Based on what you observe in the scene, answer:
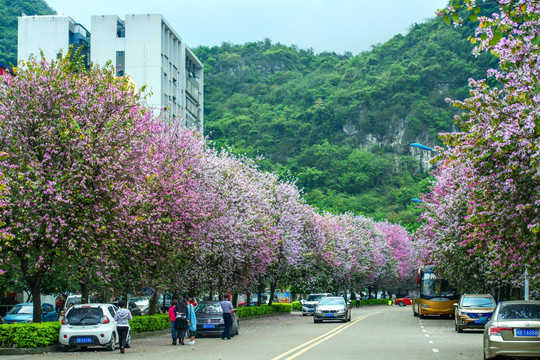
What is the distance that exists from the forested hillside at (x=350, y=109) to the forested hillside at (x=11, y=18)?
105ft

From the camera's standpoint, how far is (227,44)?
163 m

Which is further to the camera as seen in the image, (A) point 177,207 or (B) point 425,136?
(B) point 425,136

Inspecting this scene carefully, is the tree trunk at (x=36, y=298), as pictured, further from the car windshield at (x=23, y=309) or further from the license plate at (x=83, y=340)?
the car windshield at (x=23, y=309)

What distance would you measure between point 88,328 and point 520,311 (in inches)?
489

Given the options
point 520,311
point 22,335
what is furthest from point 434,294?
point 520,311

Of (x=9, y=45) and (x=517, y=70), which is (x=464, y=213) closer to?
(x=517, y=70)

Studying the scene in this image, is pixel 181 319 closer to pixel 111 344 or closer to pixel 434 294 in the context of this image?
pixel 111 344

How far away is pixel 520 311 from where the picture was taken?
1659cm

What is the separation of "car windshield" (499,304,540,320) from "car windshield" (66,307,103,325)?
11.9 metres

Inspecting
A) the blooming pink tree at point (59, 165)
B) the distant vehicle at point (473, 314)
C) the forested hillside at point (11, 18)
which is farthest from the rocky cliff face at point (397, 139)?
the blooming pink tree at point (59, 165)

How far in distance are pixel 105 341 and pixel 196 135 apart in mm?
14502

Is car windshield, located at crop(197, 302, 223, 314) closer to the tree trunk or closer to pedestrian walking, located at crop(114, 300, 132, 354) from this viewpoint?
the tree trunk

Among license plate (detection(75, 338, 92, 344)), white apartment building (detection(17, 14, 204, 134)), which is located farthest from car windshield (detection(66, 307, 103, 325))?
white apartment building (detection(17, 14, 204, 134))

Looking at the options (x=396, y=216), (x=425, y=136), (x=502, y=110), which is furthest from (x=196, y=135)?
(x=425, y=136)
